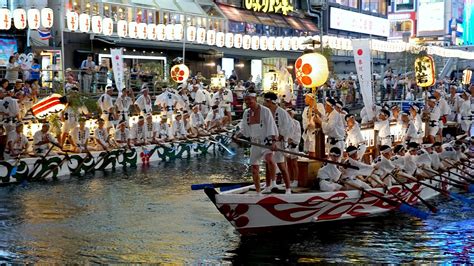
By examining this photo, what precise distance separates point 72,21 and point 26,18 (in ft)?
6.27

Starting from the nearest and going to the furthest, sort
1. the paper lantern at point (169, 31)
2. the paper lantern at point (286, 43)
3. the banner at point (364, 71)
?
the banner at point (364, 71)
the paper lantern at point (169, 31)
the paper lantern at point (286, 43)

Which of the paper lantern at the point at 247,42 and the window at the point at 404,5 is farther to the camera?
the window at the point at 404,5

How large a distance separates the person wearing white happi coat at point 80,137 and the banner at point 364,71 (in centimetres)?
827

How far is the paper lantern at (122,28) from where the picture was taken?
3278cm

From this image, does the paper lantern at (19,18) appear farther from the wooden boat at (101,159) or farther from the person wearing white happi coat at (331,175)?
the person wearing white happi coat at (331,175)

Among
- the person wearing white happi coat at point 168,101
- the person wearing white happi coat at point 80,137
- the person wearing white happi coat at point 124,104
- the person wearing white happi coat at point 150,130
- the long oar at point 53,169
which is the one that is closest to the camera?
the long oar at point 53,169

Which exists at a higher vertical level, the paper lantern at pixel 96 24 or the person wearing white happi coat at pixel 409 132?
the paper lantern at pixel 96 24

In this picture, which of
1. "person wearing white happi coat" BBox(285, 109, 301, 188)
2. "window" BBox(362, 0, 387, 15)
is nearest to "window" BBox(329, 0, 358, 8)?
"window" BBox(362, 0, 387, 15)

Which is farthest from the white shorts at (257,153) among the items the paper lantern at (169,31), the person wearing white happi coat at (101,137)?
the paper lantern at (169,31)

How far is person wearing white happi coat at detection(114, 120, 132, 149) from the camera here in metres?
22.8

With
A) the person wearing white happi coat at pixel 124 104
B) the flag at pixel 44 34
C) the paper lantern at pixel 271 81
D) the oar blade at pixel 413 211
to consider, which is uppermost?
the flag at pixel 44 34

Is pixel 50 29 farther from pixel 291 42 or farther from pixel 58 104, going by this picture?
pixel 291 42

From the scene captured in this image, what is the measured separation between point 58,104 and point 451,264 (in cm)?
1275

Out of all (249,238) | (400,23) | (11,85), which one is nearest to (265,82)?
(11,85)
